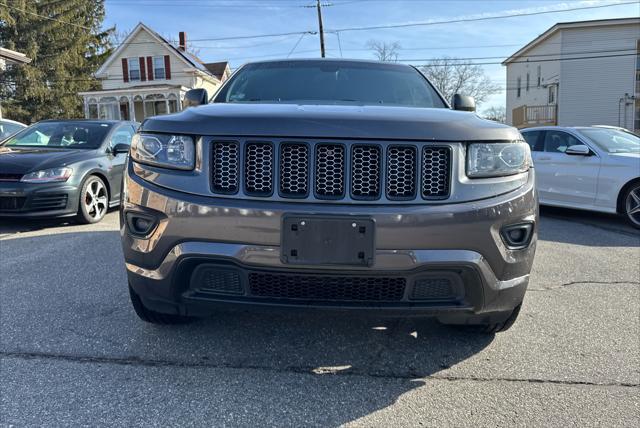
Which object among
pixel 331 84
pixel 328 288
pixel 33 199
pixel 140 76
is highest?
pixel 140 76

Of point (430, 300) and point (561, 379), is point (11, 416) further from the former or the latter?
point (561, 379)

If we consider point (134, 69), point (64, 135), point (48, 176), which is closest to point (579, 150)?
point (48, 176)

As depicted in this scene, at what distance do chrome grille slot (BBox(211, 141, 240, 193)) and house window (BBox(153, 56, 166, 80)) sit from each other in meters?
36.4

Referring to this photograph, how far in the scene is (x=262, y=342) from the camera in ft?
9.32

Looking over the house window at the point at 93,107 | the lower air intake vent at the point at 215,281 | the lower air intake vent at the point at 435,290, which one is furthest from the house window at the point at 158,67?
the lower air intake vent at the point at 435,290

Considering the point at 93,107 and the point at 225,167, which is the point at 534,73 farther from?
the point at 225,167

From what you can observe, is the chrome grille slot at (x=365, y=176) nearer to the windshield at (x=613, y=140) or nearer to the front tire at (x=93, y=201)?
the front tire at (x=93, y=201)

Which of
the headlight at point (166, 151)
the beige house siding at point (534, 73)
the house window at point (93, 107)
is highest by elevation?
the beige house siding at point (534, 73)

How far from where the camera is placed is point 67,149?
6707 millimetres

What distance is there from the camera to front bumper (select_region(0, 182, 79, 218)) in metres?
5.75

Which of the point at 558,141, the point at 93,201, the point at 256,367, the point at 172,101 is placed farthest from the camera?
the point at 172,101

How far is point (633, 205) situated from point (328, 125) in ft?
20.5

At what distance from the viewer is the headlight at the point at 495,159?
227cm

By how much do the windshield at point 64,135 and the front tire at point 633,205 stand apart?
743 centimetres
